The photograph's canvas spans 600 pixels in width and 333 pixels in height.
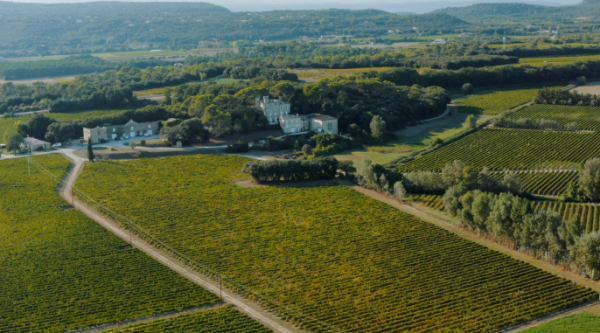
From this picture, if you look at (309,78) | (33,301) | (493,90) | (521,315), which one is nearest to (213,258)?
(33,301)

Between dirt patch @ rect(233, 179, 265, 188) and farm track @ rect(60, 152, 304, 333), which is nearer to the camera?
farm track @ rect(60, 152, 304, 333)

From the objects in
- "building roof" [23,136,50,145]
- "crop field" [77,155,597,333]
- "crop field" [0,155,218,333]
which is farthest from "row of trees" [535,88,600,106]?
"crop field" [0,155,218,333]

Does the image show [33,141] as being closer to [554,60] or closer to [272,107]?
[272,107]

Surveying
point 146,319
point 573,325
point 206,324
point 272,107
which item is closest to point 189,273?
point 146,319

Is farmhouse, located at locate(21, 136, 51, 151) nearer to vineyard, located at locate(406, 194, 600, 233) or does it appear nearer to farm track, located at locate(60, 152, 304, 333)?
farm track, located at locate(60, 152, 304, 333)

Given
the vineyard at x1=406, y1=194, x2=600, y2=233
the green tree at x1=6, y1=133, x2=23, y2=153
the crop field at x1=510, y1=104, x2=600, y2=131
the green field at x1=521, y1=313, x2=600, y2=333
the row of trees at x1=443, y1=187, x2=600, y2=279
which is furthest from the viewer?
the crop field at x1=510, y1=104, x2=600, y2=131

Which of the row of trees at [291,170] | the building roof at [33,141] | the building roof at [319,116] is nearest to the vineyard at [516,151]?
the row of trees at [291,170]
